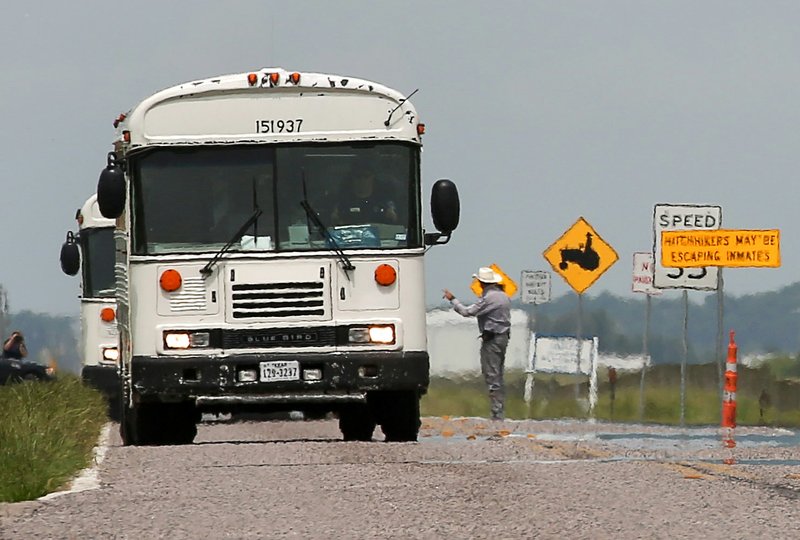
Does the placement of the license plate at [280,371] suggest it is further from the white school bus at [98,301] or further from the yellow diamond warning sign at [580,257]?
the yellow diamond warning sign at [580,257]

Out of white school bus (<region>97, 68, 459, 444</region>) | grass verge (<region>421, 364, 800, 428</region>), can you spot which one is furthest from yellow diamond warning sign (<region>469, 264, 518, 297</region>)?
white school bus (<region>97, 68, 459, 444</region>)

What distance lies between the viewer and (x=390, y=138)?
17.8m

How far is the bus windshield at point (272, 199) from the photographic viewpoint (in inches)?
696

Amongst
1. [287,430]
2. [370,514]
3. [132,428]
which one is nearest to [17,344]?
[287,430]

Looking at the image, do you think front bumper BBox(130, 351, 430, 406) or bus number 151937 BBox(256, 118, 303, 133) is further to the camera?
bus number 151937 BBox(256, 118, 303, 133)

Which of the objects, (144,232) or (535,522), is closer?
(535,522)

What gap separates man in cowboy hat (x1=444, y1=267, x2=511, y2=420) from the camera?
2620 centimetres

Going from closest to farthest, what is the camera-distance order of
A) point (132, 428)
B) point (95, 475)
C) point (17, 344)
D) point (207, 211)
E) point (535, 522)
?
1. point (535, 522)
2. point (95, 475)
3. point (207, 211)
4. point (132, 428)
5. point (17, 344)

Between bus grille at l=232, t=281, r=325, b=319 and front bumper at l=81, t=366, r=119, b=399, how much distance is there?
36.0 feet

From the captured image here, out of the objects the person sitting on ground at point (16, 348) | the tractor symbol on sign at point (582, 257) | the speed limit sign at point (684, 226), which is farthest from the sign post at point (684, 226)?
the person sitting on ground at point (16, 348)

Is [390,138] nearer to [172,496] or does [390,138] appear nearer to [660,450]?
[660,450]

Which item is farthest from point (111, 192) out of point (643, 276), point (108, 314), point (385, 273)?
point (643, 276)

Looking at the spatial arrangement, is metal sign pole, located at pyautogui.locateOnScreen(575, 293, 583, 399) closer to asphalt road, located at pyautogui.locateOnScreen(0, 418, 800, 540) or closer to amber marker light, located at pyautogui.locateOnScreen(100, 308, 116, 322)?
amber marker light, located at pyautogui.locateOnScreen(100, 308, 116, 322)

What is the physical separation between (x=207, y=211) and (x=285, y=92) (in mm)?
1283
